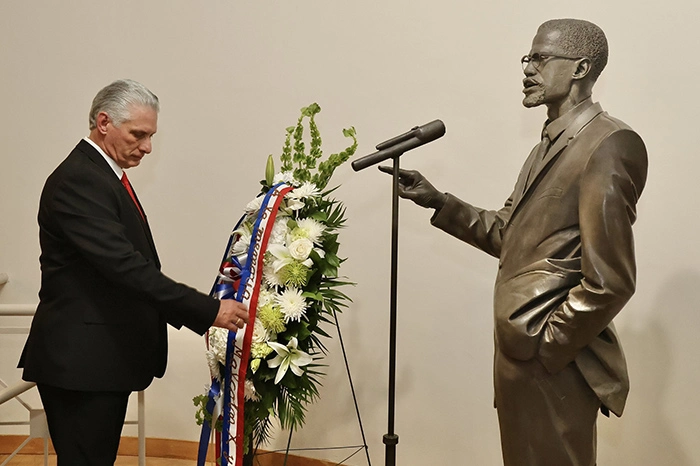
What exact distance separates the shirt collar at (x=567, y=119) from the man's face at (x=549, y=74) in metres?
0.04

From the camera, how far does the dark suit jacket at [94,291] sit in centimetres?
256

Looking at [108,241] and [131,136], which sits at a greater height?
[131,136]

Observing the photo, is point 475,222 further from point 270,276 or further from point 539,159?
point 270,276

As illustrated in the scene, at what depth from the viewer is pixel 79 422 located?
8.70 feet

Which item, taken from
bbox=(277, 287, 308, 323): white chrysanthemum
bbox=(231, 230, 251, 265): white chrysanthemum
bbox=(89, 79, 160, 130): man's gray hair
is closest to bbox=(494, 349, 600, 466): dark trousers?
bbox=(277, 287, 308, 323): white chrysanthemum

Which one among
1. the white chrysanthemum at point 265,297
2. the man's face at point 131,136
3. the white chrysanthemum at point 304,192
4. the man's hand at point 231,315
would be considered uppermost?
the man's face at point 131,136

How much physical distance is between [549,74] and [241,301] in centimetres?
118

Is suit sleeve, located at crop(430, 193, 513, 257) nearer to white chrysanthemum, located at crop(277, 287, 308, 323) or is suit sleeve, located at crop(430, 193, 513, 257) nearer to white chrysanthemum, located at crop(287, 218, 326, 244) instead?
white chrysanthemum, located at crop(287, 218, 326, 244)

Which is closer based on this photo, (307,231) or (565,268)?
(565,268)

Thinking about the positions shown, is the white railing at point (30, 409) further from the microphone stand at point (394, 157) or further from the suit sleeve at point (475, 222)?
the suit sleeve at point (475, 222)

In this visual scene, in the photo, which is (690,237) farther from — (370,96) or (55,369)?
(55,369)

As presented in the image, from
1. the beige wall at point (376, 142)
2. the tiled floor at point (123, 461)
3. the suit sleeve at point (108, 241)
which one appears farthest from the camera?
the tiled floor at point (123, 461)

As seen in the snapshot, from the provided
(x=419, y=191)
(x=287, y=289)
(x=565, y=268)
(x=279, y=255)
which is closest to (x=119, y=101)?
(x=279, y=255)

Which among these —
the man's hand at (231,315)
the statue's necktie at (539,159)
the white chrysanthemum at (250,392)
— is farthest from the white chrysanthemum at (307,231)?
the statue's necktie at (539,159)
